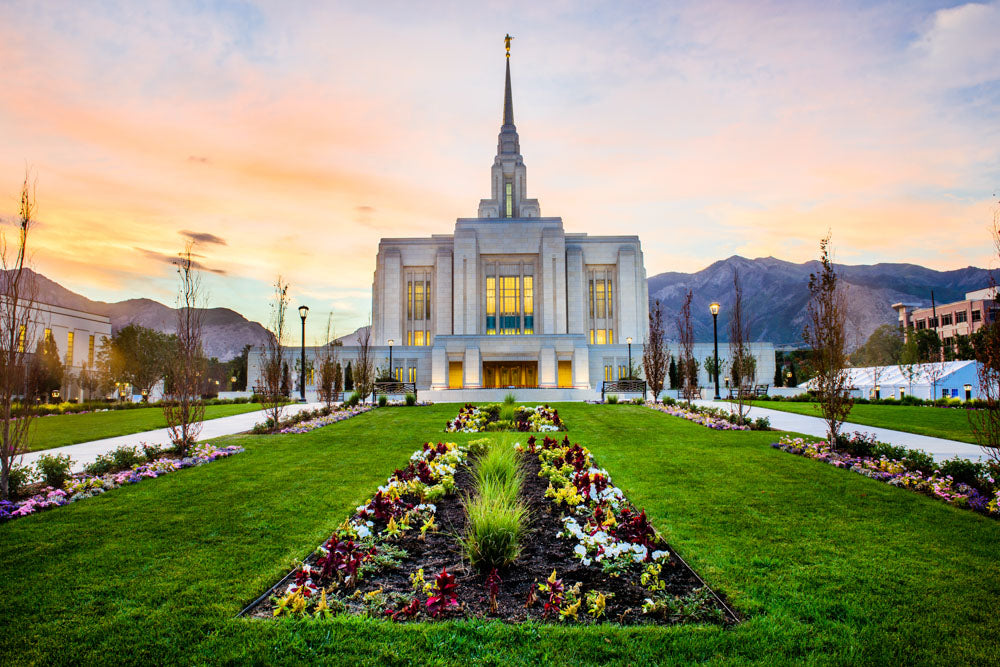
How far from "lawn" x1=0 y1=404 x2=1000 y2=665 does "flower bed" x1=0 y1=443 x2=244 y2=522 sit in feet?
0.89

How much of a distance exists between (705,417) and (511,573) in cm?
1192

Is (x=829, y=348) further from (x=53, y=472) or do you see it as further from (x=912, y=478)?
(x=53, y=472)

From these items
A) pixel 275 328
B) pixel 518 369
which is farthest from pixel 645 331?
pixel 275 328

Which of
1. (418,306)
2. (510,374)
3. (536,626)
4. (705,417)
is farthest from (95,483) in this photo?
(418,306)

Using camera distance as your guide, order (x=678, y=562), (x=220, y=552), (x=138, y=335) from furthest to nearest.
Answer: (x=138, y=335) → (x=220, y=552) → (x=678, y=562)

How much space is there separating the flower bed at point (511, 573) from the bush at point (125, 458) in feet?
17.3

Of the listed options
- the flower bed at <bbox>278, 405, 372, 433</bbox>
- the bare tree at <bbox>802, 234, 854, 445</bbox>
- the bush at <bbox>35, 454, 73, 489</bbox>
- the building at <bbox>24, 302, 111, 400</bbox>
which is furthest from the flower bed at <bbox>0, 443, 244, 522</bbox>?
the building at <bbox>24, 302, 111, 400</bbox>

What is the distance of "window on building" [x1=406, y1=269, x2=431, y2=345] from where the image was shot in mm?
47250

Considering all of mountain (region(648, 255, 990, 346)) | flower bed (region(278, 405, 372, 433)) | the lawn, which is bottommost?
the lawn

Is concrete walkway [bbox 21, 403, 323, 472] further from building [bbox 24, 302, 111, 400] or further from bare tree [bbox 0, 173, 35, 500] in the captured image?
building [bbox 24, 302, 111, 400]

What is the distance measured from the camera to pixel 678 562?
4457 millimetres

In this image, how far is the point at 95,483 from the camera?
23.2ft

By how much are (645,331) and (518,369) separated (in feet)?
50.5

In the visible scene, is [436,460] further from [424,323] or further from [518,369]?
[424,323]
